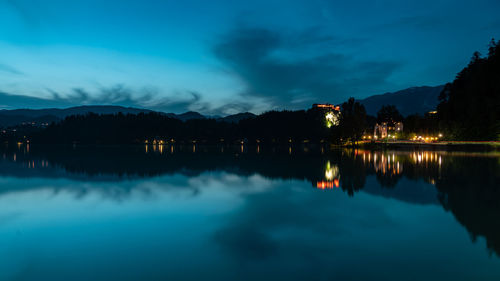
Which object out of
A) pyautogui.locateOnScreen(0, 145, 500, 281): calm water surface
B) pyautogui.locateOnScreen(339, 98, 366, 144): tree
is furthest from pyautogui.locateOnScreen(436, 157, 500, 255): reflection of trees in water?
pyautogui.locateOnScreen(339, 98, 366, 144): tree

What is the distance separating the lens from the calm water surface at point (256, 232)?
6414 millimetres

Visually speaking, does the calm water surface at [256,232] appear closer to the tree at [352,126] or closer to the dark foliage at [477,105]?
the dark foliage at [477,105]

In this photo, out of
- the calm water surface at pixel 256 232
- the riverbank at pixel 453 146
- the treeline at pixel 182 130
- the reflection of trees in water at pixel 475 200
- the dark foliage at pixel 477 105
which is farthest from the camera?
the treeline at pixel 182 130

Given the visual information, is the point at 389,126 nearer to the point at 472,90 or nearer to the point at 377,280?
the point at 472,90

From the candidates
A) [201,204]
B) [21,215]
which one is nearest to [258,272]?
[201,204]

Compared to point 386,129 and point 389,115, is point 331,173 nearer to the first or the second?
point 389,115

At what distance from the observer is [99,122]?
15825 cm

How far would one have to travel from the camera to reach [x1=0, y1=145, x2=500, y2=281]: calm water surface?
6414 millimetres

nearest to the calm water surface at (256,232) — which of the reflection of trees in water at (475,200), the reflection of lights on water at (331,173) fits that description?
the reflection of trees in water at (475,200)

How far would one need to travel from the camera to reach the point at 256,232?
8.98 meters

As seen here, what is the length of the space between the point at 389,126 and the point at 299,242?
9282cm

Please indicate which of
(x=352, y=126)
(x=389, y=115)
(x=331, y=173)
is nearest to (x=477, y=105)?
(x=352, y=126)

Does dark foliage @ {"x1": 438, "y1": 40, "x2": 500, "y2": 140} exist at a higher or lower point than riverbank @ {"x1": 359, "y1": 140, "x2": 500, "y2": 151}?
higher

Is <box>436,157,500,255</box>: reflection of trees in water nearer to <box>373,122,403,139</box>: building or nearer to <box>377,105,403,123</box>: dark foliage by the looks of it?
<box>373,122,403,139</box>: building
